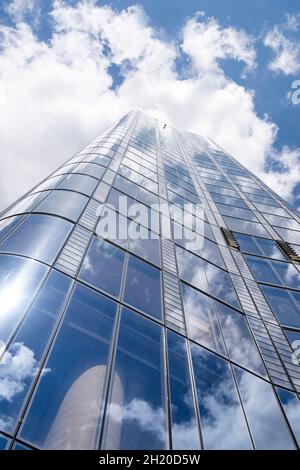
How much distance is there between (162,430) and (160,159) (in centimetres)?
2243

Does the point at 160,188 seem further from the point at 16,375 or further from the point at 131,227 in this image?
the point at 16,375

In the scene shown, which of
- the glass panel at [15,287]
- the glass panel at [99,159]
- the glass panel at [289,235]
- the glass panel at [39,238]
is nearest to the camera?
the glass panel at [15,287]

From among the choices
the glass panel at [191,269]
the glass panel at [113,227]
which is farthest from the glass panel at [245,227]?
the glass panel at [113,227]

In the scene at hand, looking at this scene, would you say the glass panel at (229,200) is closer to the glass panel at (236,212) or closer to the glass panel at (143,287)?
the glass panel at (236,212)

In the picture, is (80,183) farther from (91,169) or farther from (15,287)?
(15,287)

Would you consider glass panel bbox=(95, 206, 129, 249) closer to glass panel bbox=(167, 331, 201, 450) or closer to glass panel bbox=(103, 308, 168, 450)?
glass panel bbox=(103, 308, 168, 450)

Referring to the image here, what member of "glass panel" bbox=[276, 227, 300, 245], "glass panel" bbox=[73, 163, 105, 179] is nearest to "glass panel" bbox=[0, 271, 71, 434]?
"glass panel" bbox=[73, 163, 105, 179]

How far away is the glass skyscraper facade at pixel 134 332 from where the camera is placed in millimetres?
5301

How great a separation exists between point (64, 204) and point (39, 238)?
8.85ft

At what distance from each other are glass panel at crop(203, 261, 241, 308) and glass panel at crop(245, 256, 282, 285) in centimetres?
189

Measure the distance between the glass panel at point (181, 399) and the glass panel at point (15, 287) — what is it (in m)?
3.30

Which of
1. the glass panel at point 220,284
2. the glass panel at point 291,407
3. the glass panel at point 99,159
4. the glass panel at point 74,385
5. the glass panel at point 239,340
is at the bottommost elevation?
the glass panel at point 74,385

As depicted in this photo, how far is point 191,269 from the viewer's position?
39.0 ft

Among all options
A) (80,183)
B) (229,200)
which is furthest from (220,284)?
(229,200)
